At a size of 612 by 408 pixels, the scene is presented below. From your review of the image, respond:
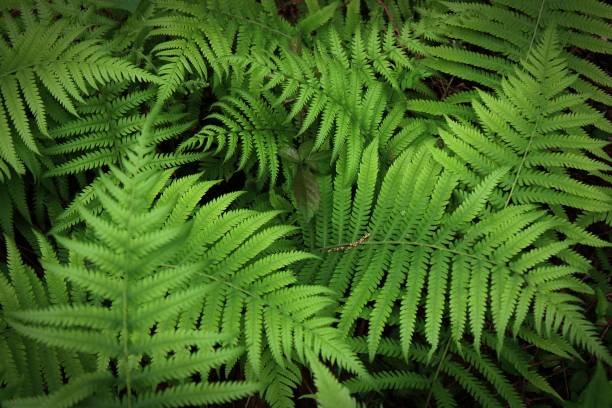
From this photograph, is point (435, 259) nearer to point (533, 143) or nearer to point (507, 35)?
point (533, 143)

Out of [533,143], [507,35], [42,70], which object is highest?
[507,35]

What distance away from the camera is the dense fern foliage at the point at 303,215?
194cm

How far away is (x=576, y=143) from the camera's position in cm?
263

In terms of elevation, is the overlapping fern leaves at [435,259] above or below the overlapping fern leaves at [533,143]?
below

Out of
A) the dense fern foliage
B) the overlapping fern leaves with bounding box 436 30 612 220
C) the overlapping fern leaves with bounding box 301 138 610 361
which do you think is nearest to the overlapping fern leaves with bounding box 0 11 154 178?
the dense fern foliage

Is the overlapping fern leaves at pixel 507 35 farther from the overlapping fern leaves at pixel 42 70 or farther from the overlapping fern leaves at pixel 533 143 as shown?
the overlapping fern leaves at pixel 42 70

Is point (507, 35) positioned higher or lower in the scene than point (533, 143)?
higher

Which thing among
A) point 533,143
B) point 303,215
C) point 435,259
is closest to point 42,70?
point 303,215

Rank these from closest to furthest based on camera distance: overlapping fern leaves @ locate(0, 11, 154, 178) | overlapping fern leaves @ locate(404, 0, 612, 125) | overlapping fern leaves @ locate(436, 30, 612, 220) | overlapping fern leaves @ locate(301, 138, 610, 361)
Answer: overlapping fern leaves @ locate(301, 138, 610, 361)
overlapping fern leaves @ locate(0, 11, 154, 178)
overlapping fern leaves @ locate(436, 30, 612, 220)
overlapping fern leaves @ locate(404, 0, 612, 125)

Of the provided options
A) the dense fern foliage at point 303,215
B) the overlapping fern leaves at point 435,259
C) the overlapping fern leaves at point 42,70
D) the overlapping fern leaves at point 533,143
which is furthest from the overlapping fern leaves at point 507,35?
the overlapping fern leaves at point 42,70

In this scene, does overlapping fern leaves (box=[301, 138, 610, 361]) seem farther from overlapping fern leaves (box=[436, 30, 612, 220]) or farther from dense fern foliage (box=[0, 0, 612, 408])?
overlapping fern leaves (box=[436, 30, 612, 220])

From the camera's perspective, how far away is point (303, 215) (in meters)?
2.60

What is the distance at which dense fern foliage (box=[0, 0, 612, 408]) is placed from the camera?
1.94m

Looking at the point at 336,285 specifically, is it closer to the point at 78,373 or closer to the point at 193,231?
the point at 193,231
